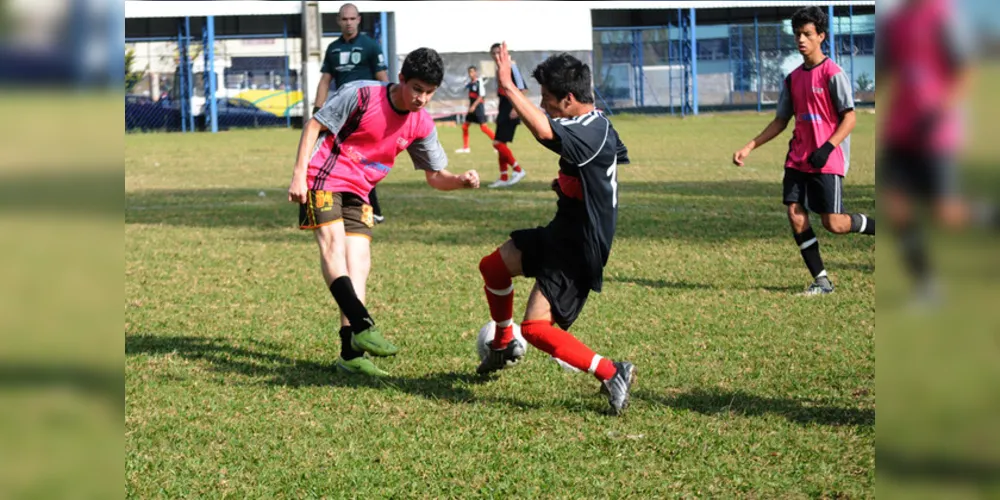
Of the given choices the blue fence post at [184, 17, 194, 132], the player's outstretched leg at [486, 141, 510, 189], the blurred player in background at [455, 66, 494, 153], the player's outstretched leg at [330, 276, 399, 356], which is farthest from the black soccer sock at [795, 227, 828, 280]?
the blue fence post at [184, 17, 194, 132]

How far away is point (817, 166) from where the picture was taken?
7176mm

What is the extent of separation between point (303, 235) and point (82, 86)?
10610mm

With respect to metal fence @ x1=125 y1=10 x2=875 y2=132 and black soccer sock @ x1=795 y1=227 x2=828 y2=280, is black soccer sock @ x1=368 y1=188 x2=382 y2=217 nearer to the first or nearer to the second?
black soccer sock @ x1=795 y1=227 x2=828 y2=280

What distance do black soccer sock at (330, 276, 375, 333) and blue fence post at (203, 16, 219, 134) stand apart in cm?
3238

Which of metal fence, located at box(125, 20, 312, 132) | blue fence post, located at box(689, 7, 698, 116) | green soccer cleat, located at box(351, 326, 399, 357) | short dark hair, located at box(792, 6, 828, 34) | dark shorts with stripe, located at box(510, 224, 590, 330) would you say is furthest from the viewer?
blue fence post, located at box(689, 7, 698, 116)

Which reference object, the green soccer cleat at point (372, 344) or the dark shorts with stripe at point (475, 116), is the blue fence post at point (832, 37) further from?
the green soccer cleat at point (372, 344)

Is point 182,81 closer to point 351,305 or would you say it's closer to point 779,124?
point 779,124

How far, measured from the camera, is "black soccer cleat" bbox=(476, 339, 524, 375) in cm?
526

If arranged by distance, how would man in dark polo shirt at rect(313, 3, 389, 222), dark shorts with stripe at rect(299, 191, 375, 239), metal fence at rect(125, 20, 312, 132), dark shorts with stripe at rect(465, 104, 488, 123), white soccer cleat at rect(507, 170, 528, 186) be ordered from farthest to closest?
1. metal fence at rect(125, 20, 312, 132)
2. dark shorts with stripe at rect(465, 104, 488, 123)
3. white soccer cleat at rect(507, 170, 528, 186)
4. man in dark polo shirt at rect(313, 3, 389, 222)
5. dark shorts with stripe at rect(299, 191, 375, 239)

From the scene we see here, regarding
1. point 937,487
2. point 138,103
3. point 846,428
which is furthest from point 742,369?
point 138,103

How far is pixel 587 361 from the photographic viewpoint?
4.77 metres

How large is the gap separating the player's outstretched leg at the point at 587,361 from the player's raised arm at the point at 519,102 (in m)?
0.85

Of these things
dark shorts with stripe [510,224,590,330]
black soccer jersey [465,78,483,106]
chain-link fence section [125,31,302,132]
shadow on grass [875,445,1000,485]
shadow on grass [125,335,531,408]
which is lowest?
shadow on grass [125,335,531,408]

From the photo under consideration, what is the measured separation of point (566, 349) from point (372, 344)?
1.09 m
